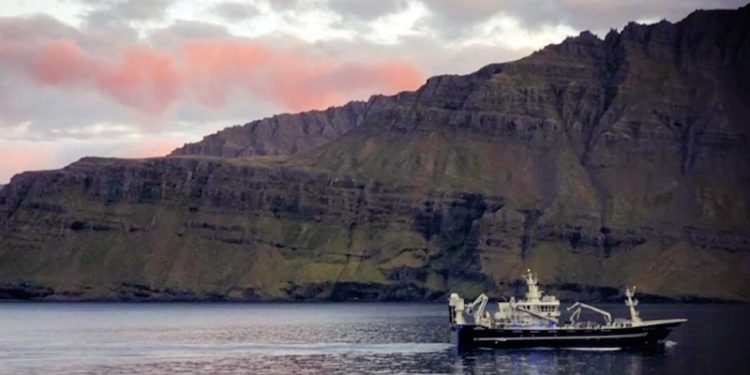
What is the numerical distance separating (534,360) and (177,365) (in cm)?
5040

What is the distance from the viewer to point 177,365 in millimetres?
192250

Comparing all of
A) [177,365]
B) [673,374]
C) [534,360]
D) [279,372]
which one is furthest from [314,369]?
[673,374]

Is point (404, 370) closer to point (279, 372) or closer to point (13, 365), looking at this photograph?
point (279, 372)

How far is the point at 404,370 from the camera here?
183m

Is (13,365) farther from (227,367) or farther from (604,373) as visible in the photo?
(604,373)

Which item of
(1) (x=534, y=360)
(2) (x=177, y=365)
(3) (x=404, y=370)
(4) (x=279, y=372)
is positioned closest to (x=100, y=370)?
(2) (x=177, y=365)

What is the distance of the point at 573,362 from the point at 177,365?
55.0 meters

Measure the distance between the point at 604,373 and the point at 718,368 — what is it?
16.1 metres

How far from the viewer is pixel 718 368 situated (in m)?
182

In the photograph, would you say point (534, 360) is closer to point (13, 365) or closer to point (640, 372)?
point (640, 372)

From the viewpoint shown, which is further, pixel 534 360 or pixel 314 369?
pixel 534 360

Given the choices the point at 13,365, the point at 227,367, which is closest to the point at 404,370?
the point at 227,367

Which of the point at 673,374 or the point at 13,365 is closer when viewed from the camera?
the point at 673,374

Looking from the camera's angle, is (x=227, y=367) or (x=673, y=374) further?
(x=227, y=367)
